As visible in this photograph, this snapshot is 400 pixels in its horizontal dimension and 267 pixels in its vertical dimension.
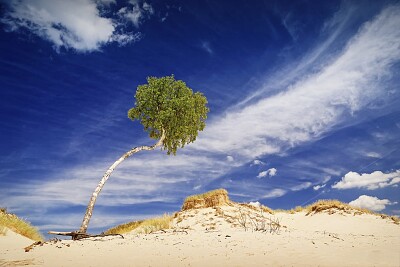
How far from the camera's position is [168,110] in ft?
90.7

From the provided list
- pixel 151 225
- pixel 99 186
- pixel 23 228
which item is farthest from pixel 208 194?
pixel 23 228

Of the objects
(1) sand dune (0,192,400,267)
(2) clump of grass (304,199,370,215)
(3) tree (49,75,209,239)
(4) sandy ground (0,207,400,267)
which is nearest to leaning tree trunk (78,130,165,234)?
(3) tree (49,75,209,239)

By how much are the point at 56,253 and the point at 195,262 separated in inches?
218

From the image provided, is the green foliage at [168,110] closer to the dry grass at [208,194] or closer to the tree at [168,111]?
the tree at [168,111]

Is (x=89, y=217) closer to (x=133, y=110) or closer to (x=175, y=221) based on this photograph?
(x=175, y=221)

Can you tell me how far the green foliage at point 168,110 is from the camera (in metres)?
28.4

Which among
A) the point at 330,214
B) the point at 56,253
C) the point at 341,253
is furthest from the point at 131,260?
the point at 330,214

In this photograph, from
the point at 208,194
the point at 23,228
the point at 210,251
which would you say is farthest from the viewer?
the point at 208,194

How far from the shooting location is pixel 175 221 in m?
22.4

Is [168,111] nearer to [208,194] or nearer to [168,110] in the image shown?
[168,110]

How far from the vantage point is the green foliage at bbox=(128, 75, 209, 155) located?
93.2ft

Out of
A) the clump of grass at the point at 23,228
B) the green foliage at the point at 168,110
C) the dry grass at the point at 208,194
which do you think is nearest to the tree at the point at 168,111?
the green foliage at the point at 168,110

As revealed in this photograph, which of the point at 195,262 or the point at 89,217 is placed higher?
the point at 89,217

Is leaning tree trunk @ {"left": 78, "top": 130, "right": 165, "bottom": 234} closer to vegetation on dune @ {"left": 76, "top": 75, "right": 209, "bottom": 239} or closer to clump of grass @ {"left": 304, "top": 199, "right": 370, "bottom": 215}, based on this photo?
vegetation on dune @ {"left": 76, "top": 75, "right": 209, "bottom": 239}
